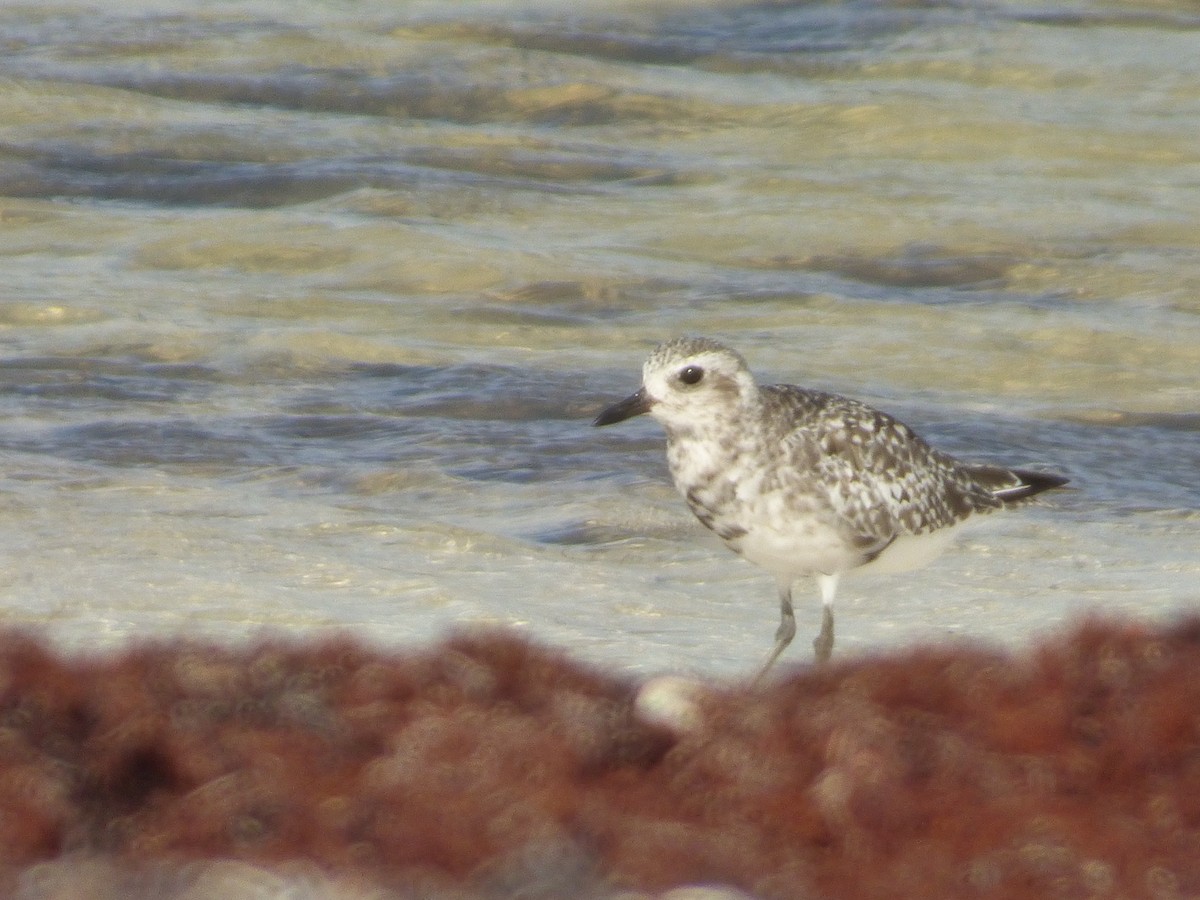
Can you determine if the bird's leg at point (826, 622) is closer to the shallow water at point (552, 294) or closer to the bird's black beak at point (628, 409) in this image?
the shallow water at point (552, 294)

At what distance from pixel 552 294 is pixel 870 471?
5.71 meters

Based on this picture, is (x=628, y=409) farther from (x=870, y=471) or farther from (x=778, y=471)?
(x=870, y=471)

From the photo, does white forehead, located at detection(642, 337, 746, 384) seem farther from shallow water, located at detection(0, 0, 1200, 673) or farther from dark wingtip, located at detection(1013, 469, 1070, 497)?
dark wingtip, located at detection(1013, 469, 1070, 497)

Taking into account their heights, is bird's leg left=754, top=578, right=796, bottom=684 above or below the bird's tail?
below

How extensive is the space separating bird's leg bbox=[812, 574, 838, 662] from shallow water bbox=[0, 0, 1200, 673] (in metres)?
0.20

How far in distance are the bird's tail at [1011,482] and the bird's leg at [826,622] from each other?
1.07 m

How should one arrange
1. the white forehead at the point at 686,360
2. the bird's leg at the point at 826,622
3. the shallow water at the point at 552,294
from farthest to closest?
1. the shallow water at the point at 552,294
2. the white forehead at the point at 686,360
3. the bird's leg at the point at 826,622

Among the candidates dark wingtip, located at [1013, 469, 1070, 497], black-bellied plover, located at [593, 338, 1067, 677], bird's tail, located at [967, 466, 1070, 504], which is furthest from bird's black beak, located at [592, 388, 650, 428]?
dark wingtip, located at [1013, 469, 1070, 497]

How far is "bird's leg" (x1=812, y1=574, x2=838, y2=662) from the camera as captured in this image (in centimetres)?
637

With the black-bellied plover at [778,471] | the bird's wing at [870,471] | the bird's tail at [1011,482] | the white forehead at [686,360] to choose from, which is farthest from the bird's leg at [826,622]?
the bird's tail at [1011,482]

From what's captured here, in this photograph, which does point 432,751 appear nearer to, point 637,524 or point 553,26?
point 637,524

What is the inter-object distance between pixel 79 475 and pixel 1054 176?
873 cm

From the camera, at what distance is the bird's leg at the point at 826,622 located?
637cm

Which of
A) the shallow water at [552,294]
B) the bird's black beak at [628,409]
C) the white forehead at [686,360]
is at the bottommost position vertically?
the shallow water at [552,294]
